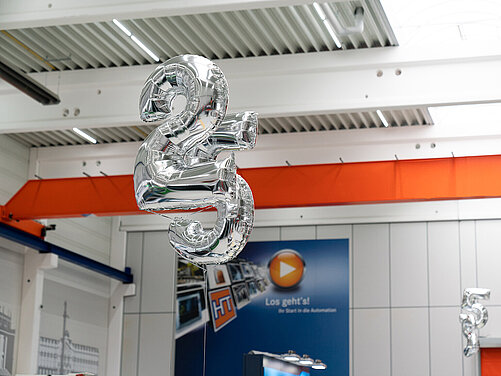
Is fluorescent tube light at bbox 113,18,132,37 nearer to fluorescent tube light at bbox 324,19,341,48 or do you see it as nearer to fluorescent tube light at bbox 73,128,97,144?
fluorescent tube light at bbox 324,19,341,48

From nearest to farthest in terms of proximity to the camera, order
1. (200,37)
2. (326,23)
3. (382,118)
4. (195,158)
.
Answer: (195,158)
(326,23)
(200,37)
(382,118)

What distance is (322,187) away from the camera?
47.5 ft

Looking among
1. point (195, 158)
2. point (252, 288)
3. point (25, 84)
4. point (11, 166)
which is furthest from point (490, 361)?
point (195, 158)

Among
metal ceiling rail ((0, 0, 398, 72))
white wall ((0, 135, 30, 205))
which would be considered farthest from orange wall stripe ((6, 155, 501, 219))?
metal ceiling rail ((0, 0, 398, 72))

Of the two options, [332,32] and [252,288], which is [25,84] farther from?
[252,288]

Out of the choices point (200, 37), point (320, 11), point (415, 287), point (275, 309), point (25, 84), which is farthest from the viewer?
point (275, 309)

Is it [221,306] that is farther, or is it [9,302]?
[221,306]

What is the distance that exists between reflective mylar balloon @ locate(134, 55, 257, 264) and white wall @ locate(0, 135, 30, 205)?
49.8ft

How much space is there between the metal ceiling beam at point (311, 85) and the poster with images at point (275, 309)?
7.94m

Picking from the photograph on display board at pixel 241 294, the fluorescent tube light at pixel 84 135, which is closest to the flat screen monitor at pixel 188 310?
the photograph on display board at pixel 241 294

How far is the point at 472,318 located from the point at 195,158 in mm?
11742

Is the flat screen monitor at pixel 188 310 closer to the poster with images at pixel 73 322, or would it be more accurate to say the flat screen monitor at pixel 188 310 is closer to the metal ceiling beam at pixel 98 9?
the poster with images at pixel 73 322

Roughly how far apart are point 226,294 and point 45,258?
17.4 feet

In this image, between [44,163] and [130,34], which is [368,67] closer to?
[130,34]
